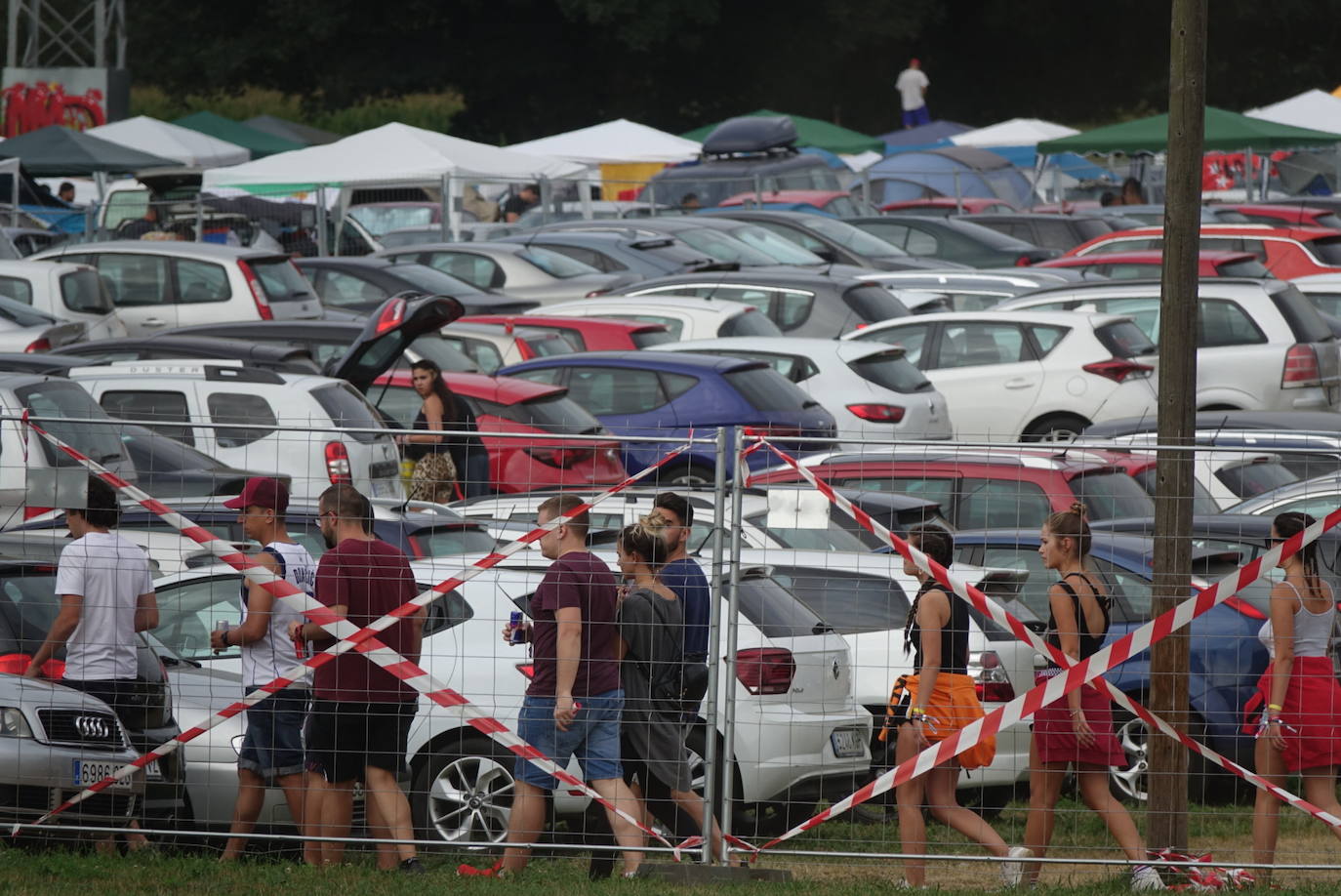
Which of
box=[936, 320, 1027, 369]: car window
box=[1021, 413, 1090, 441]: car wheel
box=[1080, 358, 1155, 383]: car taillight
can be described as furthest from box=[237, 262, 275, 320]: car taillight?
box=[1080, 358, 1155, 383]: car taillight

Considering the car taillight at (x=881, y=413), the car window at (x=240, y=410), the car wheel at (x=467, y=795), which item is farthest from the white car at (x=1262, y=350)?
the car wheel at (x=467, y=795)

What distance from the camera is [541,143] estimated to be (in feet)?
125

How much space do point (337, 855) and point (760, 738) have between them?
1.78 m

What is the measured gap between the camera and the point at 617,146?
38.2m

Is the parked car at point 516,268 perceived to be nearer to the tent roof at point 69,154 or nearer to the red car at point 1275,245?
the red car at point 1275,245

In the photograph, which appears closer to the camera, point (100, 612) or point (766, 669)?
point (100, 612)

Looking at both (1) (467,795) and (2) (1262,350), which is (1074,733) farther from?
(2) (1262,350)

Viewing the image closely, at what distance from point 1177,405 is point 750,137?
27976 mm

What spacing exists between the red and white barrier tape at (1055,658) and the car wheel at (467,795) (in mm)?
1352

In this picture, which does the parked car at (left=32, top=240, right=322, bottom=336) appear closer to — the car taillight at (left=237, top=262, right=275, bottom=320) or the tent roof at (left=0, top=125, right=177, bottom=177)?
the car taillight at (left=237, top=262, right=275, bottom=320)

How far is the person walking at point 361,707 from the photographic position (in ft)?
24.9

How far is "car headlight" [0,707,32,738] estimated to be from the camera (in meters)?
7.66

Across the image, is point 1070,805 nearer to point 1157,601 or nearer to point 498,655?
point 1157,601

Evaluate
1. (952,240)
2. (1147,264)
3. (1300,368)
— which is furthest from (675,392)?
(952,240)
